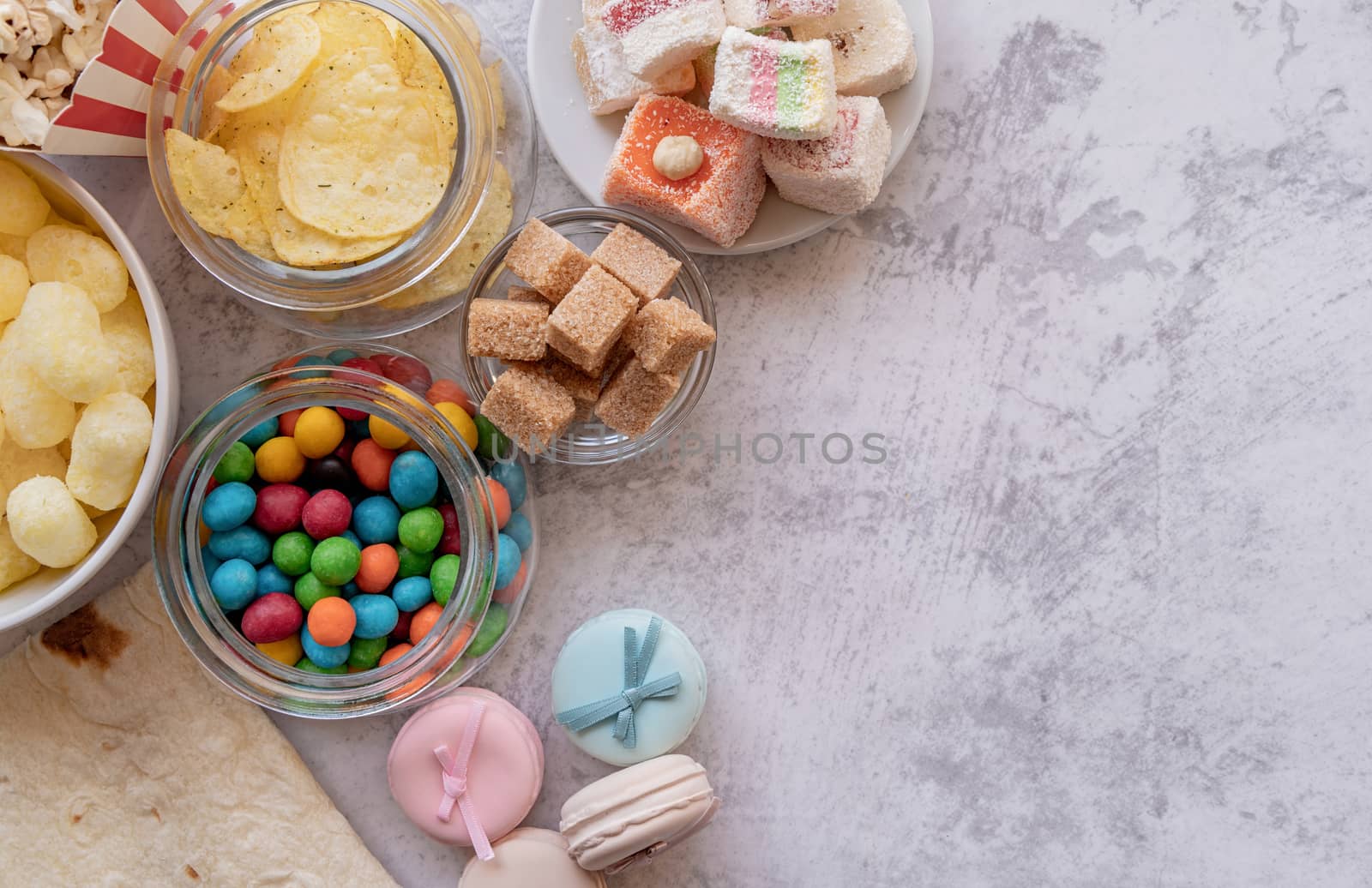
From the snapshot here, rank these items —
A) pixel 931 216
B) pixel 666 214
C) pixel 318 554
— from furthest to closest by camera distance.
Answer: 1. pixel 931 216
2. pixel 666 214
3. pixel 318 554

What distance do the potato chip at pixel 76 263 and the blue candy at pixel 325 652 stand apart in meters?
0.61

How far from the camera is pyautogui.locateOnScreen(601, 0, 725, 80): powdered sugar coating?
142 centimetres

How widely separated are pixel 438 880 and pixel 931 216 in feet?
4.96

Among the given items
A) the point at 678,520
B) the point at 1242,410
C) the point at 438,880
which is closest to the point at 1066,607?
the point at 1242,410

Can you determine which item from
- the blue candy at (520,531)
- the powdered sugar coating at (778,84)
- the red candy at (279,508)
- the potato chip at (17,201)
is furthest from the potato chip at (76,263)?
the powdered sugar coating at (778,84)

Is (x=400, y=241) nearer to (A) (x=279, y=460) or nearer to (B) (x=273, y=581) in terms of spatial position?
(A) (x=279, y=460)

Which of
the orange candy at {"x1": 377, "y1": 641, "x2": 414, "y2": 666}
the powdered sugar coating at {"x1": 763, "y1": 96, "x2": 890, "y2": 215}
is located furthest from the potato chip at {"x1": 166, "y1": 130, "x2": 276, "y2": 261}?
the powdered sugar coating at {"x1": 763, "y1": 96, "x2": 890, "y2": 215}

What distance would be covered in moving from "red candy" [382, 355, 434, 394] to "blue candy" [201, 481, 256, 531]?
30 centimetres

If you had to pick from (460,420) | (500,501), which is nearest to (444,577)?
(500,501)

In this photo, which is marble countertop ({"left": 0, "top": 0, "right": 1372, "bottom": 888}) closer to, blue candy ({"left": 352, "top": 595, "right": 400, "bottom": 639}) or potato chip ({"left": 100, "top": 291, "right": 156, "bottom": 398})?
potato chip ({"left": 100, "top": 291, "right": 156, "bottom": 398})

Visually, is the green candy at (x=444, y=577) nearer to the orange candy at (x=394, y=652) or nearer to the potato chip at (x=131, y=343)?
the orange candy at (x=394, y=652)

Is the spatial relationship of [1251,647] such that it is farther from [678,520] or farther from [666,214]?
[666,214]

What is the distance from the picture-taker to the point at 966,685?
175 centimetres

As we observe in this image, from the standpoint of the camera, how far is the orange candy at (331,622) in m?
1.44
